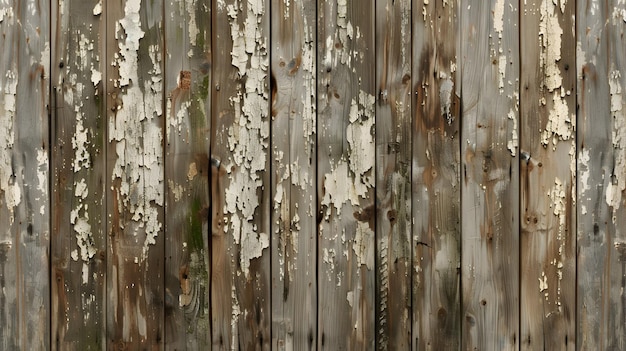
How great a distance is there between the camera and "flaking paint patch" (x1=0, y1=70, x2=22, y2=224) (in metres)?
1.72

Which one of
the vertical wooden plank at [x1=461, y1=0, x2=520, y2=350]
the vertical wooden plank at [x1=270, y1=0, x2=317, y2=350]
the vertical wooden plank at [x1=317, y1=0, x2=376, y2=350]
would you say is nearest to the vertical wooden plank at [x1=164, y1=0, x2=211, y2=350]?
the vertical wooden plank at [x1=270, y1=0, x2=317, y2=350]

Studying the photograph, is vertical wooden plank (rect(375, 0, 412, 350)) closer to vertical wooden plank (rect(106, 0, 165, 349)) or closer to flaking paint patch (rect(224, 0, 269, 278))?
flaking paint patch (rect(224, 0, 269, 278))

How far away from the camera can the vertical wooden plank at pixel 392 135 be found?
171 cm

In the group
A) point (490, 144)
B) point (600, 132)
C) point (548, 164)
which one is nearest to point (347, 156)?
point (490, 144)

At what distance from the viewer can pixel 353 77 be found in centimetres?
171

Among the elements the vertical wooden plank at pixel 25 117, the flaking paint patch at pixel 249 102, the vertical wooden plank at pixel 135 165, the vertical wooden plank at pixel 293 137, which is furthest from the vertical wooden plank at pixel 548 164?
the vertical wooden plank at pixel 25 117

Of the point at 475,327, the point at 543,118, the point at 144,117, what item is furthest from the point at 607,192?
the point at 144,117

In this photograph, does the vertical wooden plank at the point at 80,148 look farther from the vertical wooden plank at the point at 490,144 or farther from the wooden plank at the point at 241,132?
the vertical wooden plank at the point at 490,144

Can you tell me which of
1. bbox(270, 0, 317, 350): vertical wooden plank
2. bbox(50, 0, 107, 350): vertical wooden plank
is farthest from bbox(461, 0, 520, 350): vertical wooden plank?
bbox(50, 0, 107, 350): vertical wooden plank

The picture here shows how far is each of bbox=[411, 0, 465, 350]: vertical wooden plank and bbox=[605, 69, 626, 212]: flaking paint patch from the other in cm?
40

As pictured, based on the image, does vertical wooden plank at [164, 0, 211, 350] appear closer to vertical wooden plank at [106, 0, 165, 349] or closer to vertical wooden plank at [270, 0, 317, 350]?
vertical wooden plank at [106, 0, 165, 349]

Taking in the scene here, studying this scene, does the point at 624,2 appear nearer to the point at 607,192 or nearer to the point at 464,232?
the point at 607,192

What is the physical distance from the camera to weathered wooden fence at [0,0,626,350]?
67.3 inches

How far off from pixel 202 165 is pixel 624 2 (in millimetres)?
1174
